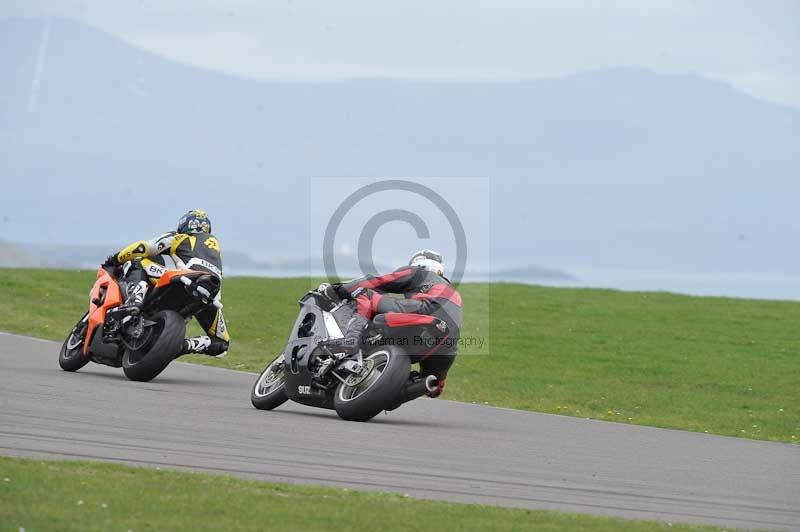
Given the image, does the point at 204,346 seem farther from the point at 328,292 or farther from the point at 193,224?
the point at 328,292

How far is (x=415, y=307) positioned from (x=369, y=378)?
2.72 ft

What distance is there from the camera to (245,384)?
17938 mm

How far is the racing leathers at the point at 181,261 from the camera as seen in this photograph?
17.0m

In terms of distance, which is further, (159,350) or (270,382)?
(159,350)

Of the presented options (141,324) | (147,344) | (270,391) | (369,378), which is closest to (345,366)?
(369,378)

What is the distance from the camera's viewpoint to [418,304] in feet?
46.3

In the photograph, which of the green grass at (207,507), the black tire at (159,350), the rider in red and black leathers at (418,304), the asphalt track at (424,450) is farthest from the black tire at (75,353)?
the green grass at (207,507)

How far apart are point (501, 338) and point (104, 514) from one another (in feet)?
65.5

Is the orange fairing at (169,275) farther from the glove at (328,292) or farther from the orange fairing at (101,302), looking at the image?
the glove at (328,292)

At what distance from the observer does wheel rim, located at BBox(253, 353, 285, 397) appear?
48.0 ft

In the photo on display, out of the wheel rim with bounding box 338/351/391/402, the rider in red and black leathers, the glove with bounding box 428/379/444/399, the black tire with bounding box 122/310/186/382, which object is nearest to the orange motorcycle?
the black tire with bounding box 122/310/186/382

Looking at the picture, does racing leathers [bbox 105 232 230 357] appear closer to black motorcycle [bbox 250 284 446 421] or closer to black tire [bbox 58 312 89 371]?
black tire [bbox 58 312 89 371]

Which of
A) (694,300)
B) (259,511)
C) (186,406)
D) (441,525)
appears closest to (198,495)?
(259,511)

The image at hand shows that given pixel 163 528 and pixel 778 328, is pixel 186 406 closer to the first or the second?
pixel 163 528
